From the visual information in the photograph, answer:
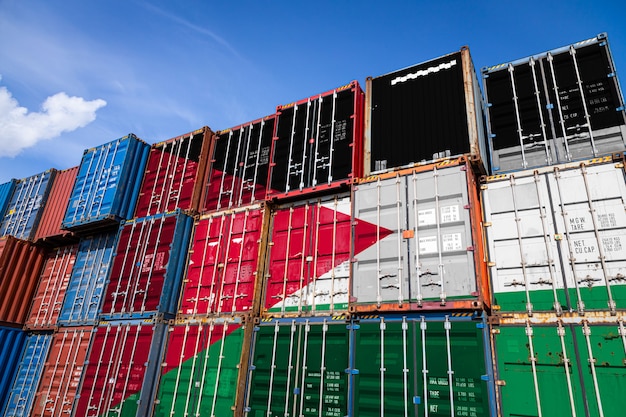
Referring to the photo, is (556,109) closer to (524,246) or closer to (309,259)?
(524,246)

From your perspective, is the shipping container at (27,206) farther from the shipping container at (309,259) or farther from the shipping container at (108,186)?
the shipping container at (309,259)

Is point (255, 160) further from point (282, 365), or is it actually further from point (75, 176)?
point (75, 176)

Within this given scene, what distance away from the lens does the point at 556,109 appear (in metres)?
10.4

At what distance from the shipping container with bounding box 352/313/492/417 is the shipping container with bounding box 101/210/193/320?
6386 millimetres

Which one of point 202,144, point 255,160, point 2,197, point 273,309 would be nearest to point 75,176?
point 2,197

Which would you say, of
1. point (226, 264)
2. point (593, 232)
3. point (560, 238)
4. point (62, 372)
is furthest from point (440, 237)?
point (62, 372)

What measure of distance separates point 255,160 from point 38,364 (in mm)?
10314

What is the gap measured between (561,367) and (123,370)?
11.1 metres

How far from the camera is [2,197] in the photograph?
20719mm

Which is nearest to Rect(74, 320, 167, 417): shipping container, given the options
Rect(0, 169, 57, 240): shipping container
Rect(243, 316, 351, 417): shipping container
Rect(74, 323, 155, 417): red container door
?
Rect(74, 323, 155, 417): red container door

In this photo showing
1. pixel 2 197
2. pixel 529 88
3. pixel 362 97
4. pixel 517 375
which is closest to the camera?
pixel 517 375

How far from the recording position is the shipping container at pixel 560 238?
818 cm

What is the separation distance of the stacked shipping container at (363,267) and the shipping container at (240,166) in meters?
0.08

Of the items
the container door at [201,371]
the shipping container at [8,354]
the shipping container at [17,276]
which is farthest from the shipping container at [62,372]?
the container door at [201,371]
